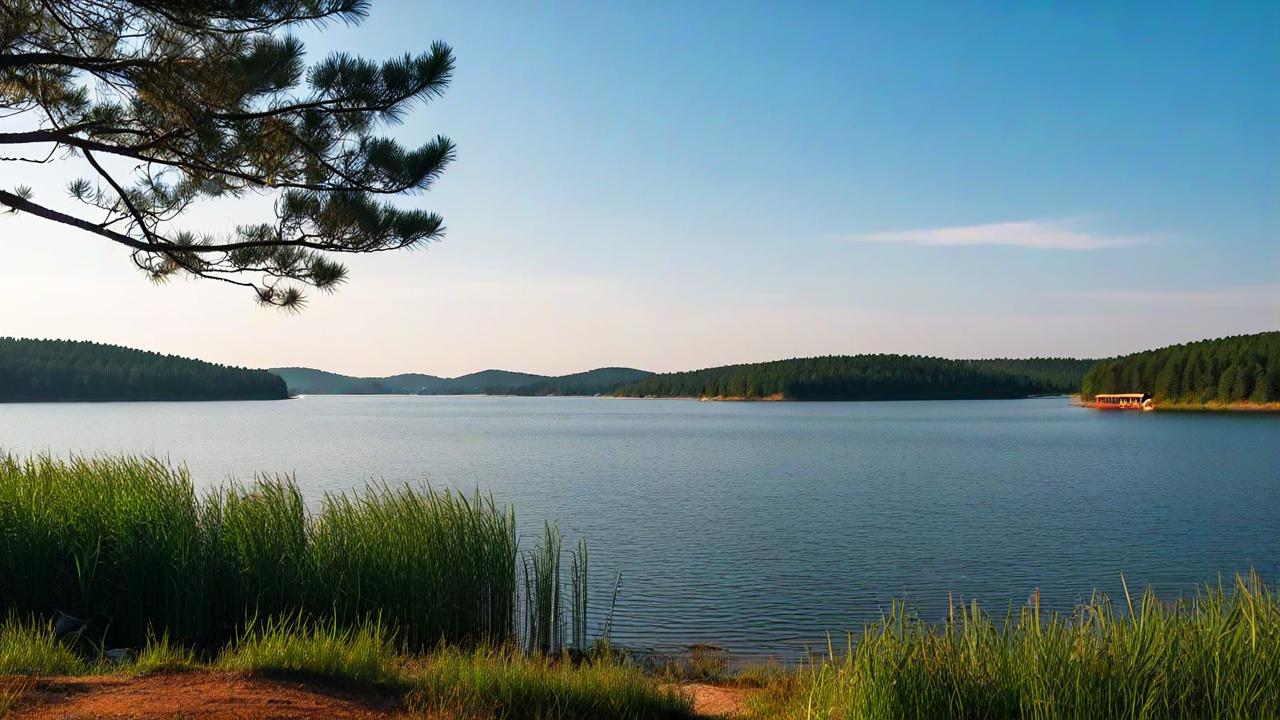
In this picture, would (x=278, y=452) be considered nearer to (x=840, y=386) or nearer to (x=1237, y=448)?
(x=1237, y=448)

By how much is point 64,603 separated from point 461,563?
169 inches

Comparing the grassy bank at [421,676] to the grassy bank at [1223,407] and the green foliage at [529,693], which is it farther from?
the grassy bank at [1223,407]

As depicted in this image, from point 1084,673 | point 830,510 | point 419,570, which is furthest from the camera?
point 830,510

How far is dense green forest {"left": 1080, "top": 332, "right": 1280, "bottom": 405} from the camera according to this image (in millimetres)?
100688

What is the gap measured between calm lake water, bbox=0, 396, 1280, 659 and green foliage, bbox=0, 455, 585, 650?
2.20 metres

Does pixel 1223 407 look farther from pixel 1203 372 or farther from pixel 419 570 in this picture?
pixel 419 570

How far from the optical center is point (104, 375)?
456 feet

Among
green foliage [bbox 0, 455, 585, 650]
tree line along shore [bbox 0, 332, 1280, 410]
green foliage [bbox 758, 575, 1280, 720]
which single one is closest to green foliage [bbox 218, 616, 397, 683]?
green foliage [bbox 0, 455, 585, 650]

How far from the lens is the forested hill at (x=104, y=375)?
426ft

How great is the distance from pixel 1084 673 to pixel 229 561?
29.2ft

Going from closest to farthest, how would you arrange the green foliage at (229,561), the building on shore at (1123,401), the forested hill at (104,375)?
the green foliage at (229,561), the building on shore at (1123,401), the forested hill at (104,375)

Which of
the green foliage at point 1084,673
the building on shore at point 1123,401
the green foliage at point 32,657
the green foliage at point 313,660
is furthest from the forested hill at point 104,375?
the green foliage at point 1084,673

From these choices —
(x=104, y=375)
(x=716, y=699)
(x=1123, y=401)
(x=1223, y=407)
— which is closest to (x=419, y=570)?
(x=716, y=699)

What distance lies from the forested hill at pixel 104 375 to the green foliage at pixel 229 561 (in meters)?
139
